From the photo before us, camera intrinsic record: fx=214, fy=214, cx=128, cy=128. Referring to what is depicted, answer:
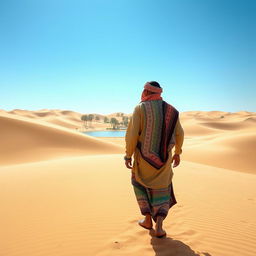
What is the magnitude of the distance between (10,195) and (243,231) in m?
4.97

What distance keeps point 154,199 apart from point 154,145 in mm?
791

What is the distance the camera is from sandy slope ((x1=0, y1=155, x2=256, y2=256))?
9.77 feet

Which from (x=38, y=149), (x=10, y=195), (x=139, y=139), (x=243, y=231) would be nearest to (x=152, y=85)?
(x=139, y=139)

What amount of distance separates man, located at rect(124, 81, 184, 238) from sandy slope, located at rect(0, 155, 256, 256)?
510 mm

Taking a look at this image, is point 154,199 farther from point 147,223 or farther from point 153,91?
point 153,91

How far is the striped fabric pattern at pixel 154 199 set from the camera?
312cm

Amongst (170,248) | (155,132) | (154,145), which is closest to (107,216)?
(170,248)

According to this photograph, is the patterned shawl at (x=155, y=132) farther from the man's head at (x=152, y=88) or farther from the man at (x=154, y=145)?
the man's head at (x=152, y=88)

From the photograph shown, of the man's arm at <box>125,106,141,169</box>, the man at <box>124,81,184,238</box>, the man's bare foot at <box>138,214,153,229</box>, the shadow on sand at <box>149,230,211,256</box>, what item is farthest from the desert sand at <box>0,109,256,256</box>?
the man's arm at <box>125,106,141,169</box>

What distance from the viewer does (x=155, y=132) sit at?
3100 millimetres

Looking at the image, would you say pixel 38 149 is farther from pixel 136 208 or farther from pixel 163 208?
pixel 163 208

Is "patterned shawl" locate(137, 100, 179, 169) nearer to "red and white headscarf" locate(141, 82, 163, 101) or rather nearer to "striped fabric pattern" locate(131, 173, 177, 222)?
"red and white headscarf" locate(141, 82, 163, 101)

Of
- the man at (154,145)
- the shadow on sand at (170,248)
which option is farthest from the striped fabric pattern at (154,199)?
the shadow on sand at (170,248)

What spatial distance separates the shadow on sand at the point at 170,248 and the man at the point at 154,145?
0.10m
